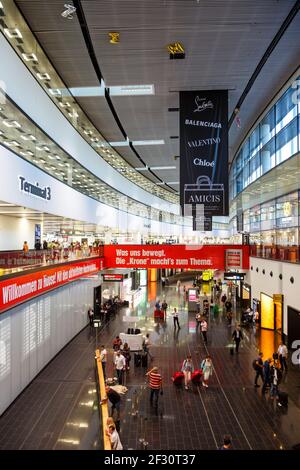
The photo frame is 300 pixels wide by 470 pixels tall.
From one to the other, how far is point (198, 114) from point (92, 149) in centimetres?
955

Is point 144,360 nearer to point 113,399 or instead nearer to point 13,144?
point 113,399

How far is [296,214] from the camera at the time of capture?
1438cm

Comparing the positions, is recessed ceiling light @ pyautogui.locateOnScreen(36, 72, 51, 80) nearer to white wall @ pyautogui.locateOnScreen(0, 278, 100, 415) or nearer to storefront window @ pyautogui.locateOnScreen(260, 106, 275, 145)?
white wall @ pyautogui.locateOnScreen(0, 278, 100, 415)

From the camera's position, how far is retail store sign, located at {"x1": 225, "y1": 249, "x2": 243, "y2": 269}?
18500 mm

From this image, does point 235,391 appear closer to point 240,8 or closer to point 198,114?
point 198,114

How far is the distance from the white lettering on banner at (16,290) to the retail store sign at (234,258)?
Result: 440 inches

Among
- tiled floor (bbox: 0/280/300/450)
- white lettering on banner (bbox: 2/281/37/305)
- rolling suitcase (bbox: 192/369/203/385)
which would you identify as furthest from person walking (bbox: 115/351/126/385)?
white lettering on banner (bbox: 2/281/37/305)

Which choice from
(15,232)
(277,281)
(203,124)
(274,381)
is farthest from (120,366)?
(203,124)

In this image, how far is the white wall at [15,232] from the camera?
45.1 ft

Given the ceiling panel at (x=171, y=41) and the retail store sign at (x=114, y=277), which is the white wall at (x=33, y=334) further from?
the ceiling panel at (x=171, y=41)

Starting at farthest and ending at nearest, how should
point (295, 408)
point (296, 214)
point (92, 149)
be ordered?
point (92, 149), point (296, 214), point (295, 408)

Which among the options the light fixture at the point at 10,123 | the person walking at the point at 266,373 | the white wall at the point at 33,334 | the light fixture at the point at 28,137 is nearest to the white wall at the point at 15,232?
the white wall at the point at 33,334

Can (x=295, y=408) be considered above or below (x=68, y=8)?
below
